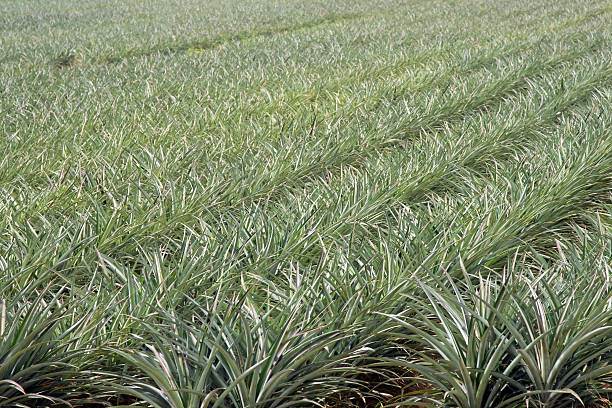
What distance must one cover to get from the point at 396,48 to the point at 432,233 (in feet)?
25.2

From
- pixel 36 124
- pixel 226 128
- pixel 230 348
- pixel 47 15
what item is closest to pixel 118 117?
pixel 36 124

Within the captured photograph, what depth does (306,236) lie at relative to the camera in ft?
8.48

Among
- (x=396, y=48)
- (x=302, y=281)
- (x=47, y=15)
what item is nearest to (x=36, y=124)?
(x=302, y=281)

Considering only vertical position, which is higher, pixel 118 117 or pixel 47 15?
pixel 47 15

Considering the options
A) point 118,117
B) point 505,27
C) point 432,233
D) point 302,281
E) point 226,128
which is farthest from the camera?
point 505,27

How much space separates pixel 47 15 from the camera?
19.0 meters

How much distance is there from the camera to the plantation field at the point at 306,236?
1.78 meters

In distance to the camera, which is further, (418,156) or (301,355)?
(418,156)

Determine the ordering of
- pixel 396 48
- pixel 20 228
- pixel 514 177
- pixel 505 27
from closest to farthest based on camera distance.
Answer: pixel 20 228, pixel 514 177, pixel 396 48, pixel 505 27

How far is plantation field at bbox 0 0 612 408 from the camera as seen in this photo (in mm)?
1780

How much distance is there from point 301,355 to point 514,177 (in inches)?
85.3

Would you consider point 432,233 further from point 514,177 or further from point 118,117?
point 118,117

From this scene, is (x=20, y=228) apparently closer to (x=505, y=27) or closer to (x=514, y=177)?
(x=514, y=177)

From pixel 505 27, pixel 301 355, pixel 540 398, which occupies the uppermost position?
pixel 505 27
